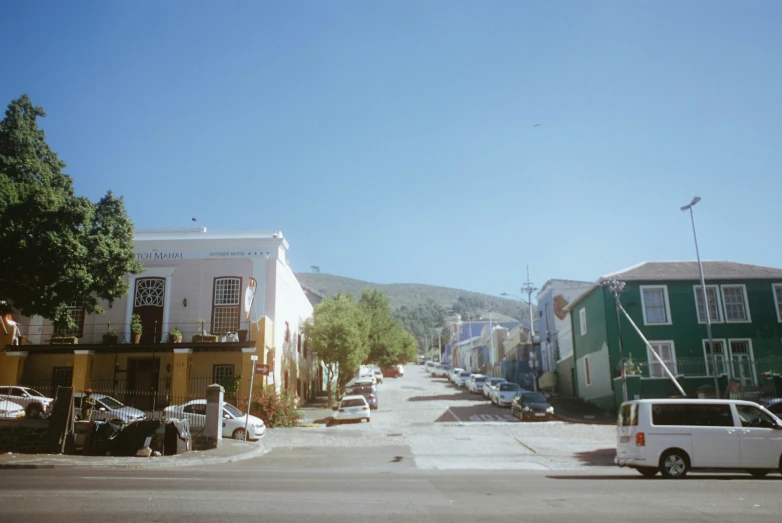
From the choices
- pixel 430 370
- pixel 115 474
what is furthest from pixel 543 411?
pixel 430 370

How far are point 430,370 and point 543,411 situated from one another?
166 ft

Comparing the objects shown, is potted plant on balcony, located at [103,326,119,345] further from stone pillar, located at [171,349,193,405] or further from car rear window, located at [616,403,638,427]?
car rear window, located at [616,403,638,427]

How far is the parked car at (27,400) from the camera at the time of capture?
2453cm

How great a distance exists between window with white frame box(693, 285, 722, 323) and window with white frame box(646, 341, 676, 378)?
2212 millimetres

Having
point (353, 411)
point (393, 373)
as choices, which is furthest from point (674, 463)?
point (393, 373)

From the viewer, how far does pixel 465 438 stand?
23250 millimetres

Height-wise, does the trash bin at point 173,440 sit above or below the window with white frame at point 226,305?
below

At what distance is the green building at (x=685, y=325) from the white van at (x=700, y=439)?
54.9ft

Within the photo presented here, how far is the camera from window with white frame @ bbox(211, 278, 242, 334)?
104 feet

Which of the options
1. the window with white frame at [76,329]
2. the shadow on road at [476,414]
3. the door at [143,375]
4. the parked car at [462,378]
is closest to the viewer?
the door at [143,375]

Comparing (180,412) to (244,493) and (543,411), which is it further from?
(543,411)

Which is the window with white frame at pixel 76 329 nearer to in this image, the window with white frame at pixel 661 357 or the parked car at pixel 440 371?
the window with white frame at pixel 661 357

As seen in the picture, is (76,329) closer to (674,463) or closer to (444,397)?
(444,397)

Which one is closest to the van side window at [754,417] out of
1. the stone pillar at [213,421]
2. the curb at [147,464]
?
the curb at [147,464]
